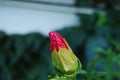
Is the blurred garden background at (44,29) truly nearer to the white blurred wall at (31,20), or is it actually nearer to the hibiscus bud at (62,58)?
the white blurred wall at (31,20)

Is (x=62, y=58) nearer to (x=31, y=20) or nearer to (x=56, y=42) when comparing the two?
(x=56, y=42)

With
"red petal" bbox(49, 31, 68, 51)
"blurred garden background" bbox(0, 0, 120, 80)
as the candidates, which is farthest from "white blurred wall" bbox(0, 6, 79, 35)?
"red petal" bbox(49, 31, 68, 51)

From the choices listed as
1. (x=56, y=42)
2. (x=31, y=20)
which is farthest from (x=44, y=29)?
(x=56, y=42)

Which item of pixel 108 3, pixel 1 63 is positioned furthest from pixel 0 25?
pixel 108 3

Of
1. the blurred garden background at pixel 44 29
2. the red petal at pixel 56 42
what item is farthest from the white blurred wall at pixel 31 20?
the red petal at pixel 56 42

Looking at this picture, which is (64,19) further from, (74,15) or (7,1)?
(7,1)

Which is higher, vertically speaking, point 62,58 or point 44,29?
point 44,29
